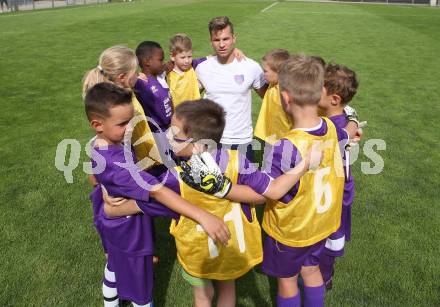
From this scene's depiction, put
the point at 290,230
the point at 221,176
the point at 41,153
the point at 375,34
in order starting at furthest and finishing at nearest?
the point at 375,34, the point at 41,153, the point at 290,230, the point at 221,176

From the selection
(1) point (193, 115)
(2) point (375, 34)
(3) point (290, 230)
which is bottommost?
(2) point (375, 34)

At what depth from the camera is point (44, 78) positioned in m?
11.0

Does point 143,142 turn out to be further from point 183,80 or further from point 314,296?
point 314,296

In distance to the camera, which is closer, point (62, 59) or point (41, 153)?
point (41, 153)

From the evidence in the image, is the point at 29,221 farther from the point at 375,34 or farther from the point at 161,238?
the point at 375,34

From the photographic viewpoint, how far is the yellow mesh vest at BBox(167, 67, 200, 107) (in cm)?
455

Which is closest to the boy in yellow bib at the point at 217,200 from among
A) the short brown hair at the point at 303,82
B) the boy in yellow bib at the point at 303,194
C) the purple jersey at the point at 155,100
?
the boy in yellow bib at the point at 303,194

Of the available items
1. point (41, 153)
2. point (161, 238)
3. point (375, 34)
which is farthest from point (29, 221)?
point (375, 34)

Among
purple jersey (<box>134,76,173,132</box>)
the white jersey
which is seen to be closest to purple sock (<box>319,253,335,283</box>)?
the white jersey

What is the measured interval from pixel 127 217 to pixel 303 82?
1415mm

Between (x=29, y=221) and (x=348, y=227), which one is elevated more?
(x=348, y=227)

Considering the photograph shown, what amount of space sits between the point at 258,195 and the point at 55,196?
12.1 feet

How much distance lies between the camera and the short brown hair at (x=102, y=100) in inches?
96.4

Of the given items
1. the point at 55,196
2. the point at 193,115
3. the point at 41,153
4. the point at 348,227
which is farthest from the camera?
the point at 41,153
